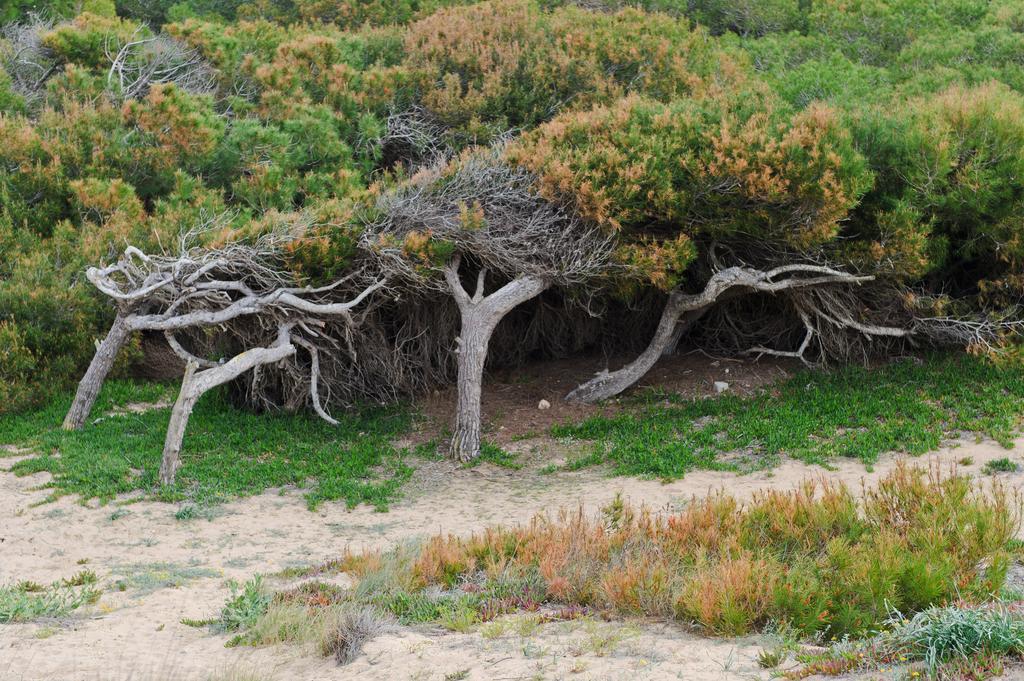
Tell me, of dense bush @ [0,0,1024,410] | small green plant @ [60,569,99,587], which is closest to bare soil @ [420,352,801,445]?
dense bush @ [0,0,1024,410]

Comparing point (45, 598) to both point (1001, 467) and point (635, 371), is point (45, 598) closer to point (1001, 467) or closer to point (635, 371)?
point (635, 371)

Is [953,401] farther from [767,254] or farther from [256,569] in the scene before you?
[256,569]

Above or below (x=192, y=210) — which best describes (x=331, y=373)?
below

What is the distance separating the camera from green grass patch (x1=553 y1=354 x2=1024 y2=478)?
13.4 metres

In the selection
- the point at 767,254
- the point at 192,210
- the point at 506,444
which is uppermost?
the point at 192,210

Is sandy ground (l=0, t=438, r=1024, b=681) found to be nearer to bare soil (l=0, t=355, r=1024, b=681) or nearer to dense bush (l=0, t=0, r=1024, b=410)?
bare soil (l=0, t=355, r=1024, b=681)

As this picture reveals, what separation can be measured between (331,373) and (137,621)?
868cm

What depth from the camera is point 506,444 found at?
15039mm

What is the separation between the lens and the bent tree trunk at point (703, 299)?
15.7m

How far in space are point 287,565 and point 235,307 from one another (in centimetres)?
586

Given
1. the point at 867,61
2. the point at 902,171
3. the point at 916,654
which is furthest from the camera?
the point at 867,61

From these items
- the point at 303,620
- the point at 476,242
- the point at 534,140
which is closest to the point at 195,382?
the point at 476,242

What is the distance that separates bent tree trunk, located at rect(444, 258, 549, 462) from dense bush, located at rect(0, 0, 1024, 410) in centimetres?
156

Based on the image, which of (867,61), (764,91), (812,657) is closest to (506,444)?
(764,91)
